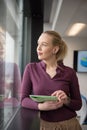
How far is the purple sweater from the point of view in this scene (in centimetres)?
128

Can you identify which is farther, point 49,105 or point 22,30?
point 22,30

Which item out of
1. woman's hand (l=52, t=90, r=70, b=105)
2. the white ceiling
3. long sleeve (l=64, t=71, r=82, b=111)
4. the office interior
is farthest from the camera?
the white ceiling

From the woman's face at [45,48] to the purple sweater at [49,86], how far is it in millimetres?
73

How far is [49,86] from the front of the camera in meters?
1.29

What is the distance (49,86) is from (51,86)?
0.01 m

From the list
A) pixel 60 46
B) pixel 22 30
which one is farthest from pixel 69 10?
pixel 60 46

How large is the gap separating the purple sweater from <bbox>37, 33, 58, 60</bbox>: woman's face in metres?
0.07

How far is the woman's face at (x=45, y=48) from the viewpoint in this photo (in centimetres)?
130

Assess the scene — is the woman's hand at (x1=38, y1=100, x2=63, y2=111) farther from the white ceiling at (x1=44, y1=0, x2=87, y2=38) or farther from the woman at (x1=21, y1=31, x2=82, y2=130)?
the white ceiling at (x1=44, y1=0, x2=87, y2=38)

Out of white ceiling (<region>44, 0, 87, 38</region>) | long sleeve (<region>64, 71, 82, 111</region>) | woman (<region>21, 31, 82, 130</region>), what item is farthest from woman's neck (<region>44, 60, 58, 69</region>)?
white ceiling (<region>44, 0, 87, 38</region>)

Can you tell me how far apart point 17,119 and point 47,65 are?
355 millimetres

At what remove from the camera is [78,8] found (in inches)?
128

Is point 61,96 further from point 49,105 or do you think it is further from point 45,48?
point 45,48

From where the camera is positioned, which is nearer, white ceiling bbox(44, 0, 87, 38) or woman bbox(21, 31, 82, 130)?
woman bbox(21, 31, 82, 130)
